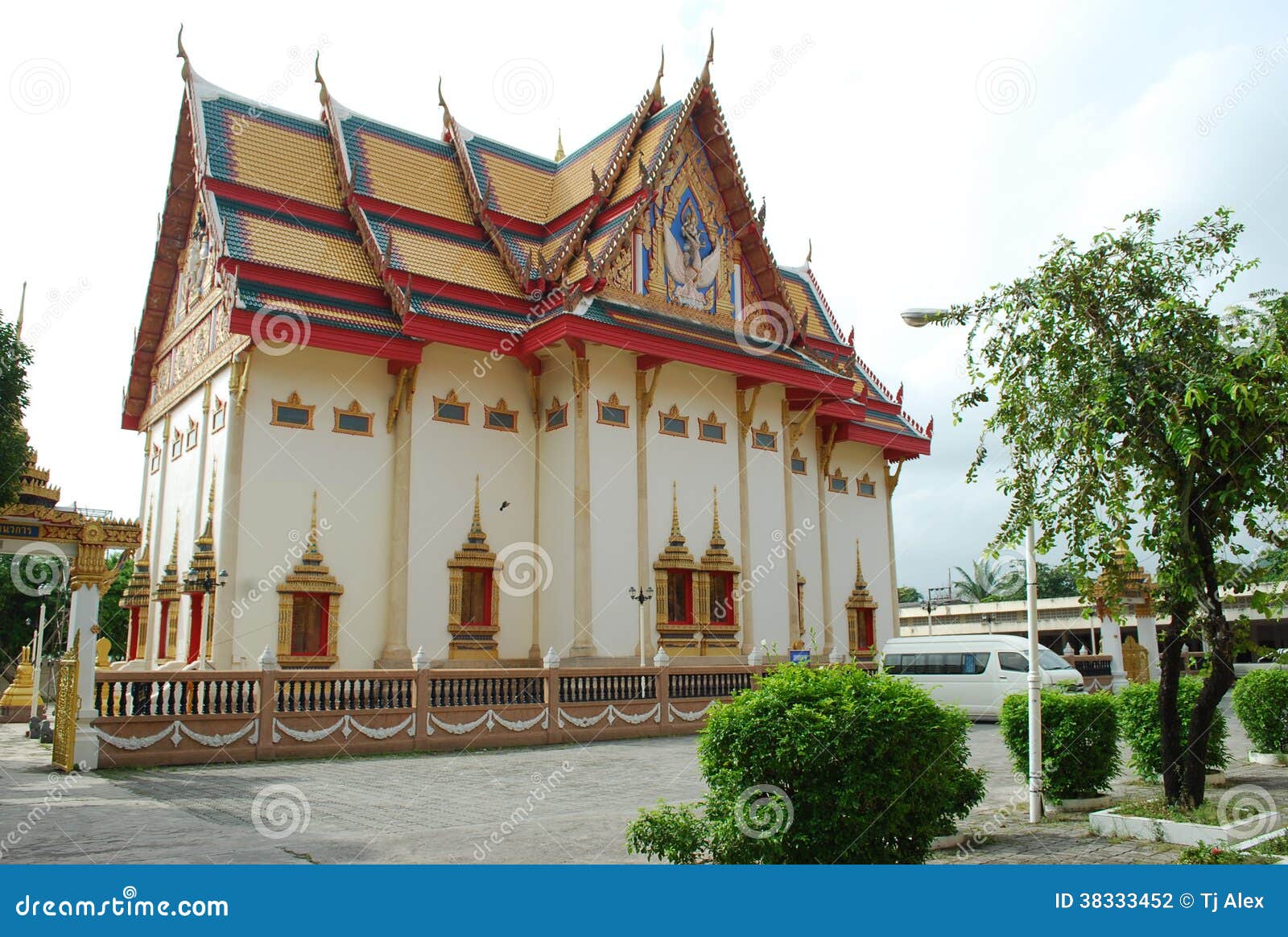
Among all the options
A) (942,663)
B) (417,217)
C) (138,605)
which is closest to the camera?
(942,663)

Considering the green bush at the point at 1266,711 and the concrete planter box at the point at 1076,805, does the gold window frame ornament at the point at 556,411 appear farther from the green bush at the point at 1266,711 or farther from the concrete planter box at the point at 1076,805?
the concrete planter box at the point at 1076,805

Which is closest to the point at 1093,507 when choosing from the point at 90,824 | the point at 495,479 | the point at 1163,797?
the point at 1163,797

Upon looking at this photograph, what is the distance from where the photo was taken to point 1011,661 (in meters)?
18.8

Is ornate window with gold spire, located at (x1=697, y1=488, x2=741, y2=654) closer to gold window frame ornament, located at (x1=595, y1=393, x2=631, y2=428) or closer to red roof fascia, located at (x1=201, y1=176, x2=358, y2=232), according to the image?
gold window frame ornament, located at (x1=595, y1=393, x2=631, y2=428)

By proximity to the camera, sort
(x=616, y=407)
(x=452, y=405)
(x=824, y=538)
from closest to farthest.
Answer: (x=452, y=405) < (x=616, y=407) < (x=824, y=538)

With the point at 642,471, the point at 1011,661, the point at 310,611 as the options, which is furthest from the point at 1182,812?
the point at 310,611

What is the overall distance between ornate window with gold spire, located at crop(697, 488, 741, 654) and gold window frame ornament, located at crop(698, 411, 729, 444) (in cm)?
142

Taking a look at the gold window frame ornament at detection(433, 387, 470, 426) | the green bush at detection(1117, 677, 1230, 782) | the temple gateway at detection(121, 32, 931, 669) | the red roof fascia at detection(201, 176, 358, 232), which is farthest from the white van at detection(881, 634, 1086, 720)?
the red roof fascia at detection(201, 176, 358, 232)

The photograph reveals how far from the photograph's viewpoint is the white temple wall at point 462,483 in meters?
19.4

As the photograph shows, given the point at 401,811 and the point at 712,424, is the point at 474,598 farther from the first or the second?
the point at 401,811

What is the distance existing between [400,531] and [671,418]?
20.9ft

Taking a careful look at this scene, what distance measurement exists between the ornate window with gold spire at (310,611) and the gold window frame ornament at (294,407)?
134cm

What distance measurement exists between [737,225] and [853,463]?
7.55m

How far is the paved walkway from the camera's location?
21.1 ft
